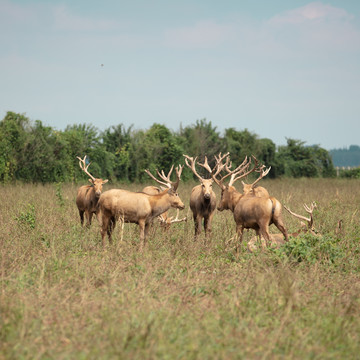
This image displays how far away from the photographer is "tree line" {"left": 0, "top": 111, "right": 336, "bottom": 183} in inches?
841

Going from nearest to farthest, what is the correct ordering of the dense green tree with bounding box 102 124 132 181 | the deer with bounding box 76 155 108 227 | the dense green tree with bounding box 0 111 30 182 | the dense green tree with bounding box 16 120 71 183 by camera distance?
the deer with bounding box 76 155 108 227 → the dense green tree with bounding box 0 111 30 182 → the dense green tree with bounding box 16 120 71 183 → the dense green tree with bounding box 102 124 132 181

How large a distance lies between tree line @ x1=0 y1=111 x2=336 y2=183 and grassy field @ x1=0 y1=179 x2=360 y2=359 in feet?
43.5

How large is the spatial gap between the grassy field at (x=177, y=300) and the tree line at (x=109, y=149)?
1327 cm

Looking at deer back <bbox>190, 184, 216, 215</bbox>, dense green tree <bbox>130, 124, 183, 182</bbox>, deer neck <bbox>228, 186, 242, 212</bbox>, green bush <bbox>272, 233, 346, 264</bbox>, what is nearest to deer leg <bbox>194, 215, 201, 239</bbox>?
deer back <bbox>190, 184, 216, 215</bbox>

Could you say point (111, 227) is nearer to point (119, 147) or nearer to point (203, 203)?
point (203, 203)

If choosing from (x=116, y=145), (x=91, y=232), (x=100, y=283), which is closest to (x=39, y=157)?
(x=116, y=145)

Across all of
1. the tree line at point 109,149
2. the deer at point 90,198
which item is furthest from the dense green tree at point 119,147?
the deer at point 90,198

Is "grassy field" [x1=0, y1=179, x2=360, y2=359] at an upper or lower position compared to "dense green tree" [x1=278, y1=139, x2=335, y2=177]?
lower

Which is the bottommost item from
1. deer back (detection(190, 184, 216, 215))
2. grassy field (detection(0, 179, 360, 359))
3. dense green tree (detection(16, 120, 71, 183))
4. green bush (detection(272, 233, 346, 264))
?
grassy field (detection(0, 179, 360, 359))

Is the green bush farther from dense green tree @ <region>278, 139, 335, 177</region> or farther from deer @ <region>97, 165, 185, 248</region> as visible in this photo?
dense green tree @ <region>278, 139, 335, 177</region>

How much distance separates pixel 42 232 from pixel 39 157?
1359 cm

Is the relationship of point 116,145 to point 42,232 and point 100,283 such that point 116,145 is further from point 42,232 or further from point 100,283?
point 100,283

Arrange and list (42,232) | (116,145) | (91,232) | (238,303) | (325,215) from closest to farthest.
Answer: (238,303) < (42,232) < (91,232) < (325,215) < (116,145)

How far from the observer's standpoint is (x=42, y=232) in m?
9.02
